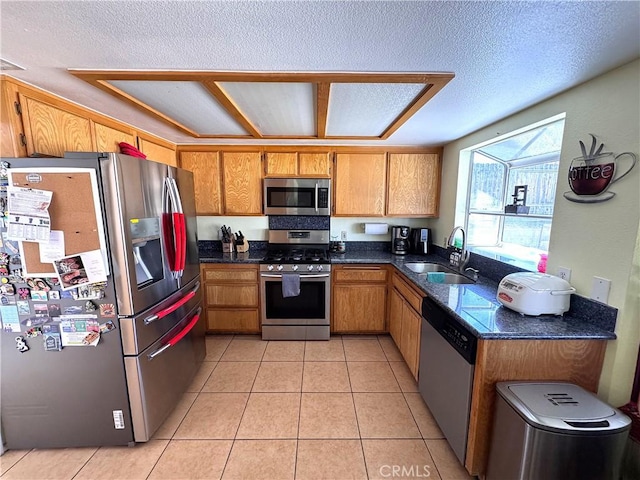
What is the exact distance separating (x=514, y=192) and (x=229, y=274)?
9.36ft

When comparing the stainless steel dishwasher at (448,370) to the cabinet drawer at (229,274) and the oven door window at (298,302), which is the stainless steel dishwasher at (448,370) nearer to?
the oven door window at (298,302)

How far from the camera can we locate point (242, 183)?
9.95 ft

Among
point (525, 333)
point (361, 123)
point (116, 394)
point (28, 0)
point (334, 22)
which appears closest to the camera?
point (28, 0)

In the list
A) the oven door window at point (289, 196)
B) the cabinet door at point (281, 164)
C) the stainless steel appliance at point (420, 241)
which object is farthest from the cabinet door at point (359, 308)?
the cabinet door at point (281, 164)

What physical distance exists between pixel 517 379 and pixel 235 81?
2.19 meters

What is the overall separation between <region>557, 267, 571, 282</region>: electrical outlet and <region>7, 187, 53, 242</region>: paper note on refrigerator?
2.90m

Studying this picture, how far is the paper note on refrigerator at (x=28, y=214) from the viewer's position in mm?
1301

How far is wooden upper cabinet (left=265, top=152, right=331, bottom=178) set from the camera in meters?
3.00

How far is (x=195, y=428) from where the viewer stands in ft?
5.90

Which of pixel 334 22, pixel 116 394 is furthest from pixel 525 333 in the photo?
pixel 116 394

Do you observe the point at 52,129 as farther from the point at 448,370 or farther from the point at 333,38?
the point at 448,370

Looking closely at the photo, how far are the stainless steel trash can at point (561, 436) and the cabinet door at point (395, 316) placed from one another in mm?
1350

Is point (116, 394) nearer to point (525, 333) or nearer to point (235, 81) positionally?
point (235, 81)

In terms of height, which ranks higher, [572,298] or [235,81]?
[235,81]
